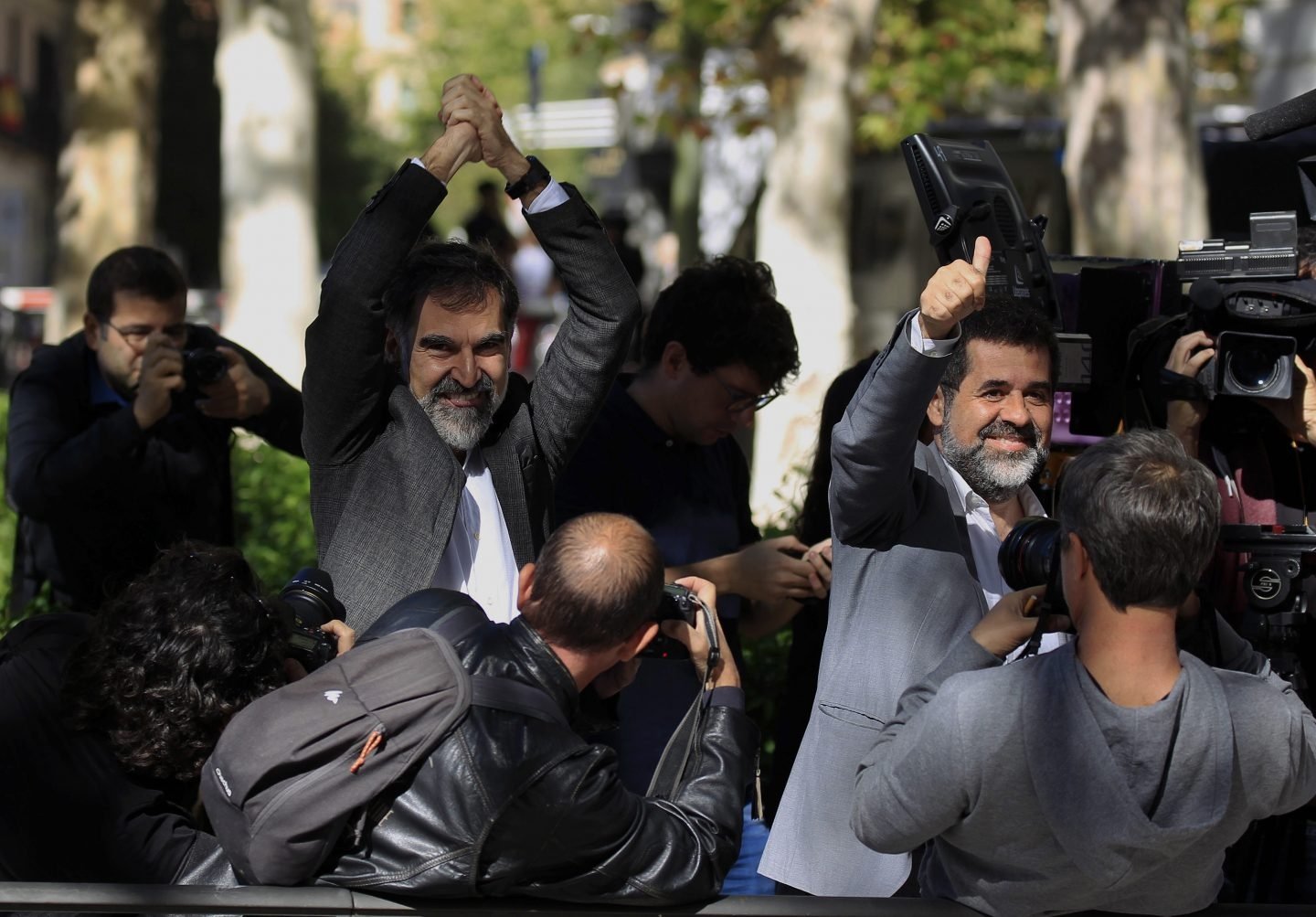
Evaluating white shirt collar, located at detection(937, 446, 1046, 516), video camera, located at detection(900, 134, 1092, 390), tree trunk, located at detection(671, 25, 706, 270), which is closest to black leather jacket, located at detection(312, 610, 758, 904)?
white shirt collar, located at detection(937, 446, 1046, 516)

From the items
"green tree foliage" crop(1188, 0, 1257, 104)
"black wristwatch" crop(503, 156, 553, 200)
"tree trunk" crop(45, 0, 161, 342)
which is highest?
"green tree foliage" crop(1188, 0, 1257, 104)

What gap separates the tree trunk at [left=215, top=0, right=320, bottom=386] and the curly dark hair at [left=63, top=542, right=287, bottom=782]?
18.2ft

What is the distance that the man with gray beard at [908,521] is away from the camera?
2824 mm

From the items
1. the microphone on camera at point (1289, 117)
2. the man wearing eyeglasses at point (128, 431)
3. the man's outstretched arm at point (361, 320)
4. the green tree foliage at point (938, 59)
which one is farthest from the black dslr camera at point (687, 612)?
the green tree foliage at point (938, 59)

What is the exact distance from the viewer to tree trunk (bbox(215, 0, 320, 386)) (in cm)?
834

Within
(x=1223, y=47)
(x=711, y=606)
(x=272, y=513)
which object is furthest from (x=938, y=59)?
(x=711, y=606)

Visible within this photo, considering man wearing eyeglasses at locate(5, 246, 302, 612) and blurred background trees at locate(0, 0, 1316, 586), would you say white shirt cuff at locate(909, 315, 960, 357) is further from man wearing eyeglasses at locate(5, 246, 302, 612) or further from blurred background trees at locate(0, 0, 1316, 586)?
blurred background trees at locate(0, 0, 1316, 586)

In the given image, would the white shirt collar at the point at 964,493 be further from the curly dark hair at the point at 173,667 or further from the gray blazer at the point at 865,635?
the curly dark hair at the point at 173,667

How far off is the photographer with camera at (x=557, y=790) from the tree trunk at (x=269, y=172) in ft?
19.3

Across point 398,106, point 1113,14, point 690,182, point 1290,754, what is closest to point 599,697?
point 1290,754

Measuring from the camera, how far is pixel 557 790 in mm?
2461

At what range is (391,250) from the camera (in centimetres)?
316

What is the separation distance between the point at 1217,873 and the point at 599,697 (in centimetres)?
102

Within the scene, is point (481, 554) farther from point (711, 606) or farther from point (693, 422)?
point (693, 422)
